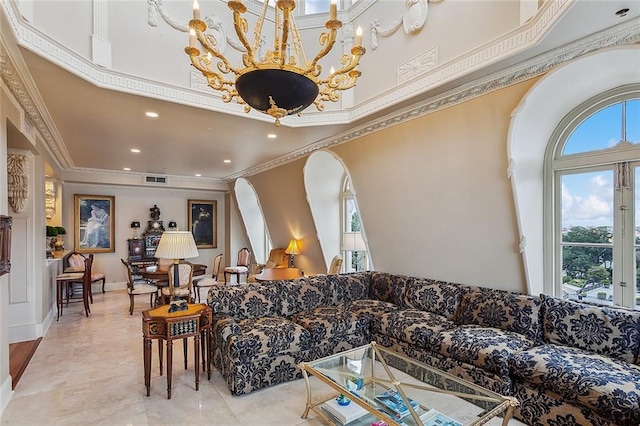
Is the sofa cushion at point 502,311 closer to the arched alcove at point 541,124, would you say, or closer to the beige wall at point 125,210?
the arched alcove at point 541,124

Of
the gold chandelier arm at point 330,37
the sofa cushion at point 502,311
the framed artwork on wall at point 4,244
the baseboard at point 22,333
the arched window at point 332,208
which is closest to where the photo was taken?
the gold chandelier arm at point 330,37

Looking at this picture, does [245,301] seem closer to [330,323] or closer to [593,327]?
[330,323]

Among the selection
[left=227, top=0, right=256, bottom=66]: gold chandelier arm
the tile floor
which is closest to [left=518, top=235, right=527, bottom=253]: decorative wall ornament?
the tile floor

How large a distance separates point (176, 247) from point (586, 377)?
3.28 meters

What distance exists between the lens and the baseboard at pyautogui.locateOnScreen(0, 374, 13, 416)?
8.74 feet

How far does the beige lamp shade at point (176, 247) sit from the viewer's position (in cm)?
310

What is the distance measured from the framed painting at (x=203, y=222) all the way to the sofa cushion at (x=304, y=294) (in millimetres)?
5647

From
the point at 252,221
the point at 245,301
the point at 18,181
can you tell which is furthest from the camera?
the point at 252,221

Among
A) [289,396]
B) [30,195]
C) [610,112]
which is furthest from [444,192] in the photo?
[30,195]

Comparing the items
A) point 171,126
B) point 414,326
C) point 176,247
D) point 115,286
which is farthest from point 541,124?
point 115,286

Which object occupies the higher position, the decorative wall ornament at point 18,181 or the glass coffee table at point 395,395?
the decorative wall ornament at point 18,181

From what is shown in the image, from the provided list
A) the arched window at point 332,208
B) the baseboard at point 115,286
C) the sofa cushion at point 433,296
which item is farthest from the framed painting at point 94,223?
the sofa cushion at point 433,296

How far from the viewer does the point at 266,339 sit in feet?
9.71

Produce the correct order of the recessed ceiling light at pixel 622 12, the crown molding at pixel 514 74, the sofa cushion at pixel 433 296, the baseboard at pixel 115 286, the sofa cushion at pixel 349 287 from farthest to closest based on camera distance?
1. the baseboard at pixel 115 286
2. the sofa cushion at pixel 349 287
3. the sofa cushion at pixel 433 296
4. the crown molding at pixel 514 74
5. the recessed ceiling light at pixel 622 12
